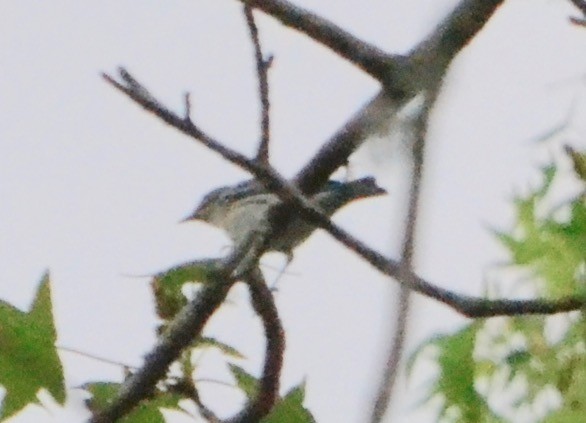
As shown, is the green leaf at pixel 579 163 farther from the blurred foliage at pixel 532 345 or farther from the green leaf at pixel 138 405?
the green leaf at pixel 138 405

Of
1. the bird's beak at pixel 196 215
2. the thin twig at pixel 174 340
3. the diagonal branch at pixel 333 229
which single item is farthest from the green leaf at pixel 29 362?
the bird's beak at pixel 196 215

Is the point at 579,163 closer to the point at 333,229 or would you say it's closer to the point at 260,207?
the point at 333,229

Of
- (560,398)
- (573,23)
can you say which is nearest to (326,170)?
(573,23)

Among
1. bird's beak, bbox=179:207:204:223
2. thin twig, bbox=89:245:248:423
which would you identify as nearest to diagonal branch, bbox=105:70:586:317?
thin twig, bbox=89:245:248:423

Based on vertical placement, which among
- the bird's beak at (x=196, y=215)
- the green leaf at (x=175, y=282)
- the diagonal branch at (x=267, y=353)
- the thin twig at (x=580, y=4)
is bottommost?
the diagonal branch at (x=267, y=353)

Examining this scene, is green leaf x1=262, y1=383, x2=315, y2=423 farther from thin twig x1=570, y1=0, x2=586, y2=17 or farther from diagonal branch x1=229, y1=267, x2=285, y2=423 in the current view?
thin twig x1=570, y1=0, x2=586, y2=17

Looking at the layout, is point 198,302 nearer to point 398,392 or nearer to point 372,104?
point 372,104
